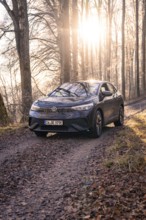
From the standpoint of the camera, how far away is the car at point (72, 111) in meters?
10.2

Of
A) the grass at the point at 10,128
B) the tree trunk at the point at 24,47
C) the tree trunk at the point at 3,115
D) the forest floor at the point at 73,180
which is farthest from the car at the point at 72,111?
the tree trunk at the point at 24,47

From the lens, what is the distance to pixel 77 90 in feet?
37.5

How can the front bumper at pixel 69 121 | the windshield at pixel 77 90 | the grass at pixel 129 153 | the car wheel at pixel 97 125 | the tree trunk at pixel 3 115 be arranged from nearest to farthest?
the grass at pixel 129 153, the front bumper at pixel 69 121, the car wheel at pixel 97 125, the windshield at pixel 77 90, the tree trunk at pixel 3 115

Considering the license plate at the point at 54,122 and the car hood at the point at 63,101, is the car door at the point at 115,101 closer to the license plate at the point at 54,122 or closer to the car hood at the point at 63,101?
the car hood at the point at 63,101

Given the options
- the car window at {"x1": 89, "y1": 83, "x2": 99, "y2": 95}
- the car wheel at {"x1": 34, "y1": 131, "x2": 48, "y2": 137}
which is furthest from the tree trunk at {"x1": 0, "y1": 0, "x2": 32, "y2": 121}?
the car window at {"x1": 89, "y1": 83, "x2": 99, "y2": 95}

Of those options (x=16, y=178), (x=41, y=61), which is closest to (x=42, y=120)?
(x=16, y=178)

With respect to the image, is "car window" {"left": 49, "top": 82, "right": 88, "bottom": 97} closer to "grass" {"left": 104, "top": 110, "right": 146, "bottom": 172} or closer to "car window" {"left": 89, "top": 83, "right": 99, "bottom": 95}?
"car window" {"left": 89, "top": 83, "right": 99, "bottom": 95}

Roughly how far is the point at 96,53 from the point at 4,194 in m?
45.5

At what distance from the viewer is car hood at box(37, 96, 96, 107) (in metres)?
10.4

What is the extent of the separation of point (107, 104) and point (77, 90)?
1195 mm

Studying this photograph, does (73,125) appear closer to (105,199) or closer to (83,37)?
(105,199)

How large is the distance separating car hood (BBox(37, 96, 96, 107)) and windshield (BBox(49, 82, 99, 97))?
0.37 meters

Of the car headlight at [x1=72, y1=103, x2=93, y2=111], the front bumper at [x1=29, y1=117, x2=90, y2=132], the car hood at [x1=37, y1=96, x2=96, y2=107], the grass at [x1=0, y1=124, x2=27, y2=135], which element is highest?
the car hood at [x1=37, y1=96, x2=96, y2=107]

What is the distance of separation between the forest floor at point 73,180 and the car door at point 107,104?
5.31ft
